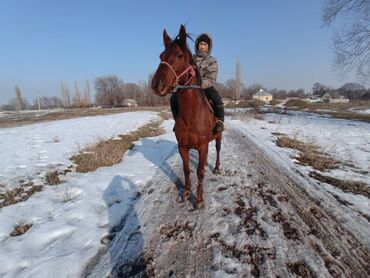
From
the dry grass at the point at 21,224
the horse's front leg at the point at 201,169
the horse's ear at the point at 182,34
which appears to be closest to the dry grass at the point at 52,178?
the dry grass at the point at 21,224

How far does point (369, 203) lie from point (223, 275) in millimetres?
→ 3098

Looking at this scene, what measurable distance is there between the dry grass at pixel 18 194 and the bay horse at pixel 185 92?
3.05m

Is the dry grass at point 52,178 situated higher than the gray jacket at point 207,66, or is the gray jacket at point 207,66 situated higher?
the gray jacket at point 207,66

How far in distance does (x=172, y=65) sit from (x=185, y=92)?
1.95ft

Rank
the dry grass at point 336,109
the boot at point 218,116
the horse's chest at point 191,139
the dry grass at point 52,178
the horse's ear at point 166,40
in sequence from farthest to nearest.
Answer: the dry grass at point 336,109, the dry grass at point 52,178, the boot at point 218,116, the horse's chest at point 191,139, the horse's ear at point 166,40

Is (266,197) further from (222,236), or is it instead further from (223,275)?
(223,275)

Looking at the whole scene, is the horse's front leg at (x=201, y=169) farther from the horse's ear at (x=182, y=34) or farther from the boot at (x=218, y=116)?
the horse's ear at (x=182, y=34)

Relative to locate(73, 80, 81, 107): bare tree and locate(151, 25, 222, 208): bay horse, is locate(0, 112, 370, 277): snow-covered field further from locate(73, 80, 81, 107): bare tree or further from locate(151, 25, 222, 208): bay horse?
locate(73, 80, 81, 107): bare tree

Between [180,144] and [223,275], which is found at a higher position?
[180,144]

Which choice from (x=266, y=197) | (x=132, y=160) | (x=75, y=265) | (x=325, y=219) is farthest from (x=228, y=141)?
(x=75, y=265)

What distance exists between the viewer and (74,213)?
12.6ft

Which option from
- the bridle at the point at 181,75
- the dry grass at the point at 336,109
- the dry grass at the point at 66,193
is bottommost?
the dry grass at the point at 336,109

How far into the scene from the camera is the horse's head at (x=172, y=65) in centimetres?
316

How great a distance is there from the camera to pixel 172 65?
10.8ft
